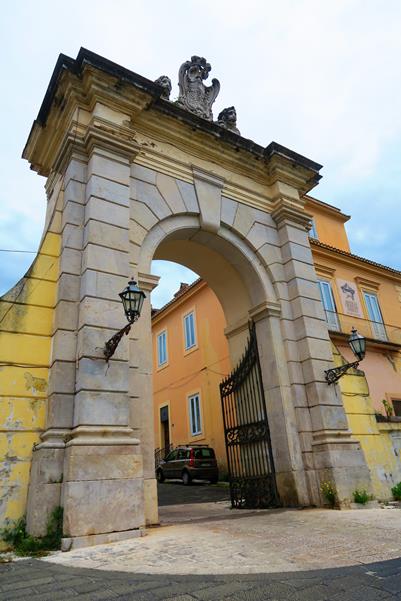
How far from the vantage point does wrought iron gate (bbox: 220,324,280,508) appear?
692cm

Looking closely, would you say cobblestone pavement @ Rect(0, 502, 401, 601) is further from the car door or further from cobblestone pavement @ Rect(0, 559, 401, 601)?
the car door

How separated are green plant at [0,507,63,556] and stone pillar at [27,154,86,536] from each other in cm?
6

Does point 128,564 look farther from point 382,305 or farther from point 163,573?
point 382,305

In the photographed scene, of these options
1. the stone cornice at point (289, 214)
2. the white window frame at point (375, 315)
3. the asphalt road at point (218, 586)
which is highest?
the white window frame at point (375, 315)

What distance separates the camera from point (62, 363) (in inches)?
204

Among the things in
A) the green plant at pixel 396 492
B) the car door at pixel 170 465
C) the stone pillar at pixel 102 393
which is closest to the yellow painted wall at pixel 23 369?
the stone pillar at pixel 102 393

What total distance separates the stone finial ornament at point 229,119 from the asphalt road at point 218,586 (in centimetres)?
786

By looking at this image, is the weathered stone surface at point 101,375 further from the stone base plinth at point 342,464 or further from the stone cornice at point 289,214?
the stone cornice at point 289,214

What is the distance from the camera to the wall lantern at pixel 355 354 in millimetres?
6809

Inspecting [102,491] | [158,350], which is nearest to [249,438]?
[102,491]

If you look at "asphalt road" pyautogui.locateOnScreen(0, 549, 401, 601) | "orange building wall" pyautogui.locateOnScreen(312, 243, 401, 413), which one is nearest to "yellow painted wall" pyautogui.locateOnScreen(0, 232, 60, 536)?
"asphalt road" pyautogui.locateOnScreen(0, 549, 401, 601)

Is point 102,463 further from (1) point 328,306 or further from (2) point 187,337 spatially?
(2) point 187,337

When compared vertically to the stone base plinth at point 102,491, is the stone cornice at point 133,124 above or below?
above

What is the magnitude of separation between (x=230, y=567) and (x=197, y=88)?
833 cm
